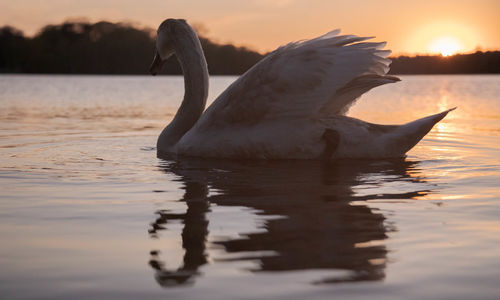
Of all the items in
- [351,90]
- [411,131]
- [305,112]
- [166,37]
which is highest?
[166,37]

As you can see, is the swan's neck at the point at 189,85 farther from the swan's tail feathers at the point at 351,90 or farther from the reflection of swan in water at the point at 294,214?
the swan's tail feathers at the point at 351,90

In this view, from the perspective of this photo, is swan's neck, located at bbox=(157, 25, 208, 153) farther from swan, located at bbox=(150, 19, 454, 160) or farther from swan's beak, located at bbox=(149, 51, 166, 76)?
swan, located at bbox=(150, 19, 454, 160)

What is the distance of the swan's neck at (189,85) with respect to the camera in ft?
30.7

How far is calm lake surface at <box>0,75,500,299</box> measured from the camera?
345 cm

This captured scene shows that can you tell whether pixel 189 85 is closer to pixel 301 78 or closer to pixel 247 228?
pixel 301 78

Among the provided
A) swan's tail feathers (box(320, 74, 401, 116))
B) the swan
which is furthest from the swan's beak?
swan's tail feathers (box(320, 74, 401, 116))

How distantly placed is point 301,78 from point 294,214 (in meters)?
2.65

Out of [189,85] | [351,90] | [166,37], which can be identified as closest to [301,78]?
[351,90]

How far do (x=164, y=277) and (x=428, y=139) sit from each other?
878 centimetres

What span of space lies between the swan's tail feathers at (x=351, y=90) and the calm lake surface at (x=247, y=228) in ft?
2.61

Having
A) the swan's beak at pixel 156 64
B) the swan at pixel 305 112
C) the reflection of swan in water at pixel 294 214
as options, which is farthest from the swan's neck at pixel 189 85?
the reflection of swan in water at pixel 294 214

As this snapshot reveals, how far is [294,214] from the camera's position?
522cm

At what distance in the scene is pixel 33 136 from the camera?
1166cm

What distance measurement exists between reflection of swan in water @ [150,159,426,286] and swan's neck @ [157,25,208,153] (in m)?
1.05
